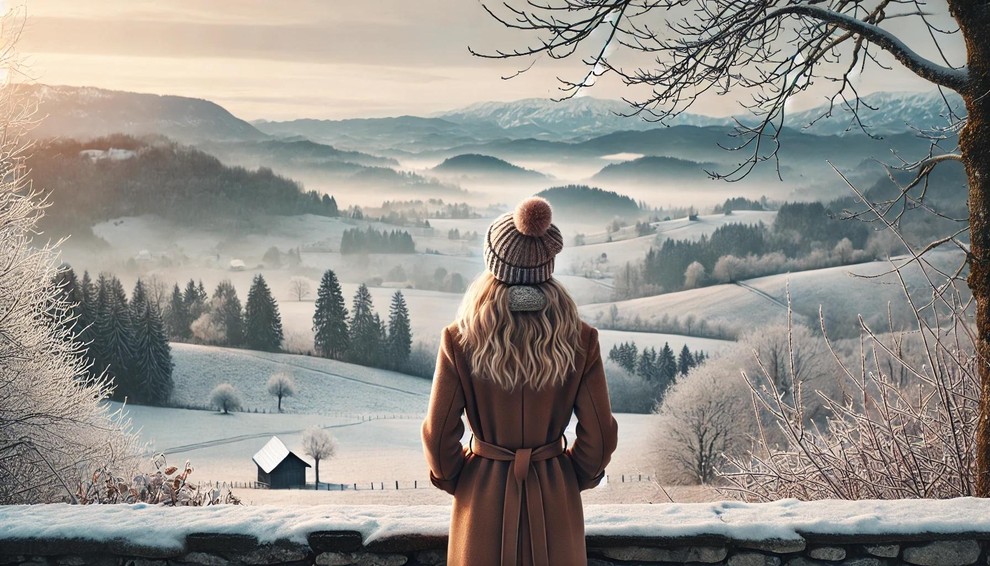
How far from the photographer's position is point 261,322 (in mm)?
28938

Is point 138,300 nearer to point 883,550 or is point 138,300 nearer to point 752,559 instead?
point 752,559

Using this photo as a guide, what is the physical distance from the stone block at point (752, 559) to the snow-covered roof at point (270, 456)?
73.4 ft

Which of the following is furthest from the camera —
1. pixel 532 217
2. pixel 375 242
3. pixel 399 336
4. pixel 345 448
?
pixel 375 242

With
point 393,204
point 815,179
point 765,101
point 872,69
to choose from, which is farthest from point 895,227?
point 393,204

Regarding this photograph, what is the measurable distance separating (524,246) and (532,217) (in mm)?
68

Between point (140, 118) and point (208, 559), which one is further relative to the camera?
point (140, 118)

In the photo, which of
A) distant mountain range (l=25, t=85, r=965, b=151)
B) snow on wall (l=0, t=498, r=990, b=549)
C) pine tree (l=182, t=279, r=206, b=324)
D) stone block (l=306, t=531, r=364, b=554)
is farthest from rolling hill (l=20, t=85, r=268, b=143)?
stone block (l=306, t=531, r=364, b=554)

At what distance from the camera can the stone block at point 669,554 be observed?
244cm

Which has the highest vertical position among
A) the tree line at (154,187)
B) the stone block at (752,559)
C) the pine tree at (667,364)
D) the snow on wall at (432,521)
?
the tree line at (154,187)

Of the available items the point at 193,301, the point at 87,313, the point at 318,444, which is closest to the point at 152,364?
the point at 87,313

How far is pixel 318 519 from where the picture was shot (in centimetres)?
248

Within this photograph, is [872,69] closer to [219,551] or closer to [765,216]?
[765,216]

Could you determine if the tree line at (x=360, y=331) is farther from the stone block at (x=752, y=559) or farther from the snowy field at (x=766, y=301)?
the stone block at (x=752, y=559)

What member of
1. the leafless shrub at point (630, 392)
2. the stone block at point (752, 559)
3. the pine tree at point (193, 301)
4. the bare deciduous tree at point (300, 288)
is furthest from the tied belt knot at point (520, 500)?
the bare deciduous tree at point (300, 288)
